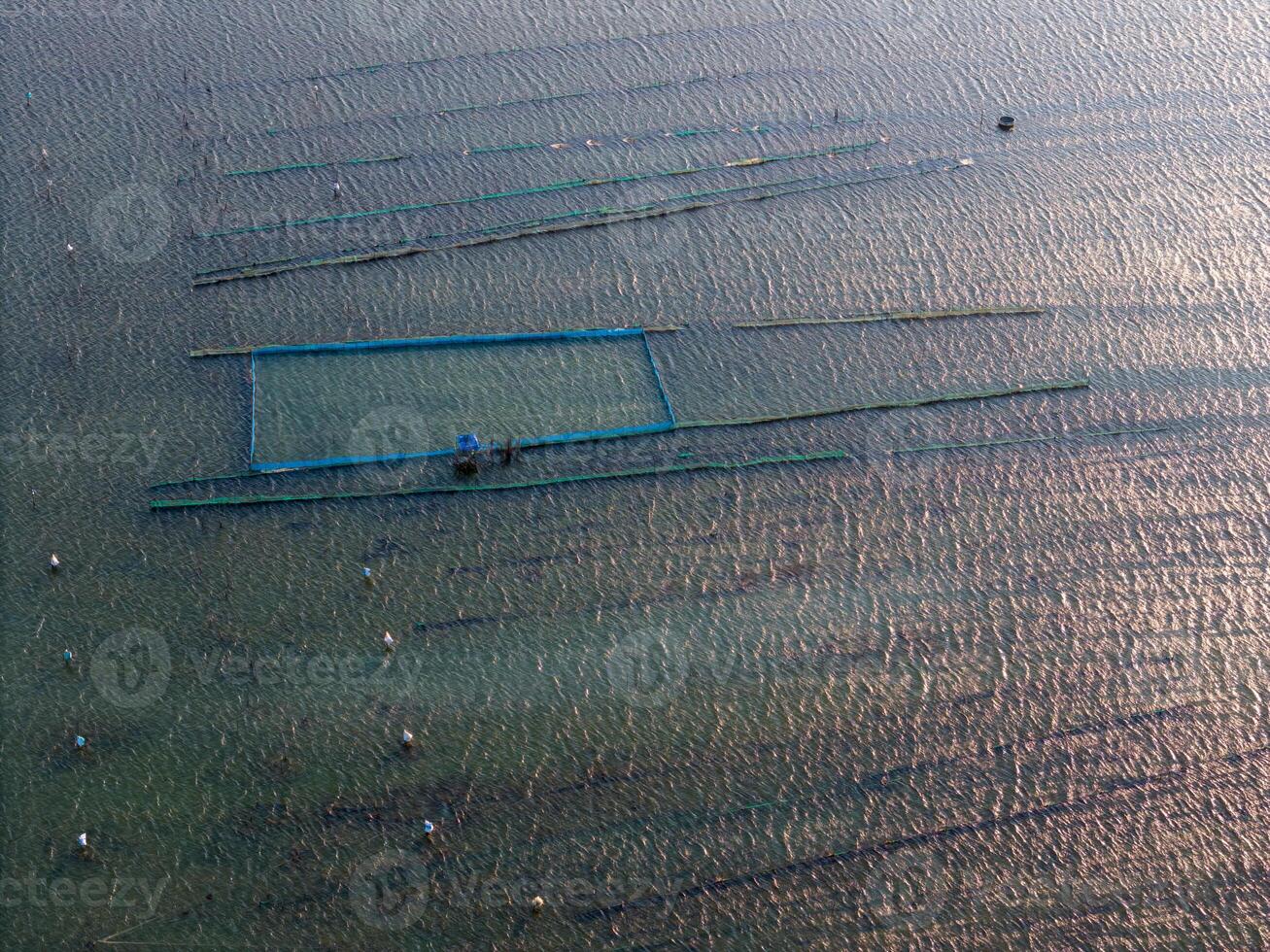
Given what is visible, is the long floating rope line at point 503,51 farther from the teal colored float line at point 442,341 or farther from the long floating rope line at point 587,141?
the teal colored float line at point 442,341

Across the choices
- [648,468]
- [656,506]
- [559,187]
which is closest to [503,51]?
[559,187]

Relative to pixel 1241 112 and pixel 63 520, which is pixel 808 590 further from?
pixel 1241 112

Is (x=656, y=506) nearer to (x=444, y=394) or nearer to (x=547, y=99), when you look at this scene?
(x=444, y=394)

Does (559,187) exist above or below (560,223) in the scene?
above

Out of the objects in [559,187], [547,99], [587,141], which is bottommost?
[559,187]

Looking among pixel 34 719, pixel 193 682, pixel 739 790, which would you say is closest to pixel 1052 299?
pixel 739 790

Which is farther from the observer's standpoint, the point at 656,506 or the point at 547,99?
the point at 547,99

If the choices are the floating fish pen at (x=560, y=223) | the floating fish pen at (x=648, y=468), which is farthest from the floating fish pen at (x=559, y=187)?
the floating fish pen at (x=648, y=468)
